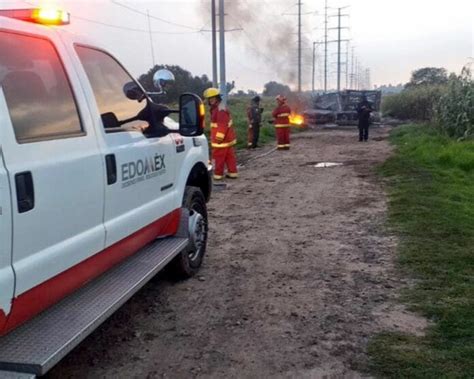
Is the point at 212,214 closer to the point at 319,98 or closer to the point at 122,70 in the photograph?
the point at 122,70

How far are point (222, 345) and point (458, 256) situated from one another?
3059 mm

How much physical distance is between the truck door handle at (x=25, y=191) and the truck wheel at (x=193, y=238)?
259cm

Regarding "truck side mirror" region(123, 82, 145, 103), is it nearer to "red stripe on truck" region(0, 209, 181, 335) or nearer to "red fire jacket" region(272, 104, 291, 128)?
"red stripe on truck" region(0, 209, 181, 335)

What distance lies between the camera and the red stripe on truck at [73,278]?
2790 millimetres

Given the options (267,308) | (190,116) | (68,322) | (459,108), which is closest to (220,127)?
(190,116)

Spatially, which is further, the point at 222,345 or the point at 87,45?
the point at 222,345

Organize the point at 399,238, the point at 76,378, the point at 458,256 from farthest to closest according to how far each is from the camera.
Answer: the point at 399,238 → the point at 458,256 → the point at 76,378

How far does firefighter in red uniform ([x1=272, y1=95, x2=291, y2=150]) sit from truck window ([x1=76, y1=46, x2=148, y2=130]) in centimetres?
A: 1429

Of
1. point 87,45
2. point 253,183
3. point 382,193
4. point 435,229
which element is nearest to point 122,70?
point 87,45

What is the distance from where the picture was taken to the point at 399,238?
6.91 meters

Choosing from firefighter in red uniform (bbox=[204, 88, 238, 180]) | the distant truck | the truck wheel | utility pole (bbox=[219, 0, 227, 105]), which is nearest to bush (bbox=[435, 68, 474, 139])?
utility pole (bbox=[219, 0, 227, 105])

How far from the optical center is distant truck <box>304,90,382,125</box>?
31778 mm

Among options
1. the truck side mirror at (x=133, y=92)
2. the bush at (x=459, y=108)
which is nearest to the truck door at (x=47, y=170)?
the truck side mirror at (x=133, y=92)

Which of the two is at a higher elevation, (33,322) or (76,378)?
(33,322)
